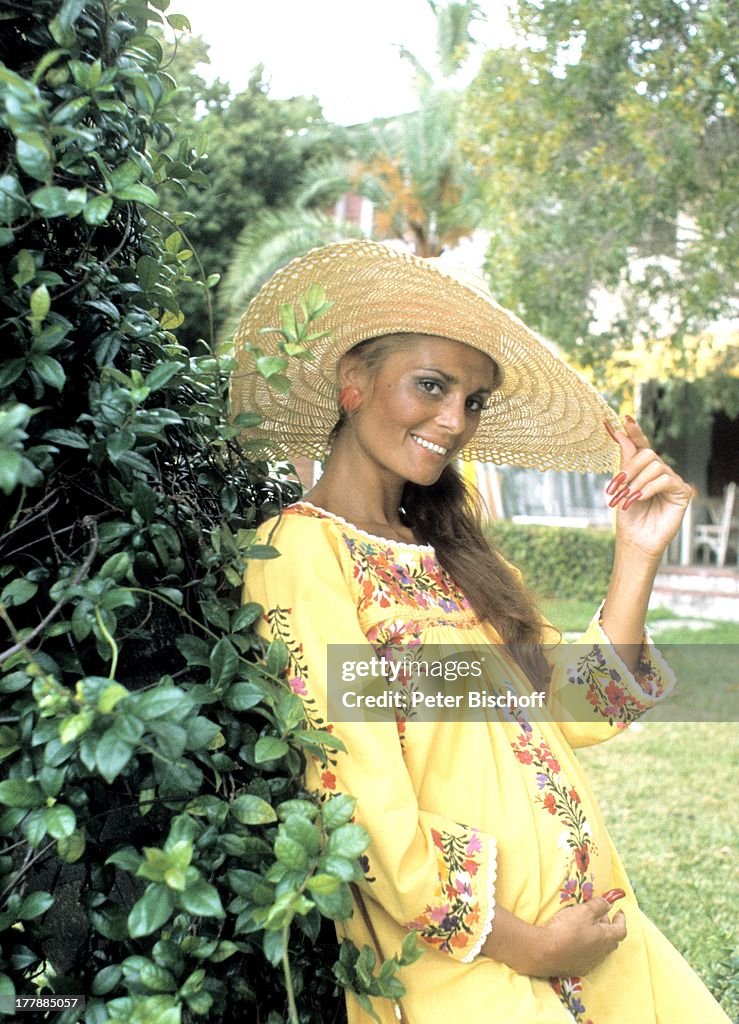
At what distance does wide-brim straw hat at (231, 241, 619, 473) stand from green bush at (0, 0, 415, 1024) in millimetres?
353

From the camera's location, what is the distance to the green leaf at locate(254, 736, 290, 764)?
51.9 inches

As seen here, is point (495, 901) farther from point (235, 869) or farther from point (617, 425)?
point (617, 425)

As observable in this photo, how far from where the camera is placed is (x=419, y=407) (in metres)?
1.92

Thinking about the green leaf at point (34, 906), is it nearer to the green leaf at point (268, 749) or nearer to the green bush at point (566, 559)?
the green leaf at point (268, 749)

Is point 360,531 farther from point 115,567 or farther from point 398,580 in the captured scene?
point 115,567

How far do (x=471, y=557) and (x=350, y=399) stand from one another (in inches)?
16.3

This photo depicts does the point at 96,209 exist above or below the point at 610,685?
above

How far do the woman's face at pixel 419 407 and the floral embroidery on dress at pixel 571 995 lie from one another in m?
0.91

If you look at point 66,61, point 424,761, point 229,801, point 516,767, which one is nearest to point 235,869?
point 229,801

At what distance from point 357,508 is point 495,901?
2.51ft

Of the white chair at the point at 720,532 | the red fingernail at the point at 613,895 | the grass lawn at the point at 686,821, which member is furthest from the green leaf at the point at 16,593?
the white chair at the point at 720,532

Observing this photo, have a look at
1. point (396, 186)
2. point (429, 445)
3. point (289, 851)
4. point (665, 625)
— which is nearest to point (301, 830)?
point (289, 851)

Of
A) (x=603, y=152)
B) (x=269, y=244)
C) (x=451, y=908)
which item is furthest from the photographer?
(x=269, y=244)

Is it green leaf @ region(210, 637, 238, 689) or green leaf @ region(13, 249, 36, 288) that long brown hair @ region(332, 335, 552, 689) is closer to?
green leaf @ region(210, 637, 238, 689)
